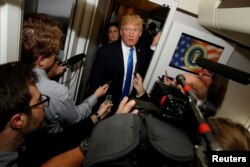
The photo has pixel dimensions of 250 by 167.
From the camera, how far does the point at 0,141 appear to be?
786mm

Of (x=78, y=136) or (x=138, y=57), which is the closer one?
(x=78, y=136)

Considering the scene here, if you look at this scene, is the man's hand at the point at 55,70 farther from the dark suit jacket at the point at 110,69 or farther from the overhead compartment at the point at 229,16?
the overhead compartment at the point at 229,16

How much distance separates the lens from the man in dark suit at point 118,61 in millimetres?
1875

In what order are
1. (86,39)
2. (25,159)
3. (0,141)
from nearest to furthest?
(0,141) → (25,159) → (86,39)

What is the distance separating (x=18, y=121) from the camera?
809 mm

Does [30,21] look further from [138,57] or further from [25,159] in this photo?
[138,57]

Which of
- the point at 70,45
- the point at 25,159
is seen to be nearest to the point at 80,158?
the point at 25,159

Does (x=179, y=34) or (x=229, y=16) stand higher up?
(x=229, y=16)

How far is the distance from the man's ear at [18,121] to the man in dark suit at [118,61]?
1.06 meters

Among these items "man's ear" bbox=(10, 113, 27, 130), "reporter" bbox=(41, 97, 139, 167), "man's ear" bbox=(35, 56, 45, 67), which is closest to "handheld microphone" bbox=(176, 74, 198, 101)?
"reporter" bbox=(41, 97, 139, 167)

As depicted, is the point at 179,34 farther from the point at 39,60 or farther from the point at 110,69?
the point at 39,60

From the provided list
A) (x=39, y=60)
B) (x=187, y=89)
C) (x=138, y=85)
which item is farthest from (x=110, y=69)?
(x=187, y=89)

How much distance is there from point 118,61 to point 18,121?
1201 millimetres

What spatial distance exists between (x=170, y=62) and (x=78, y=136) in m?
0.96
